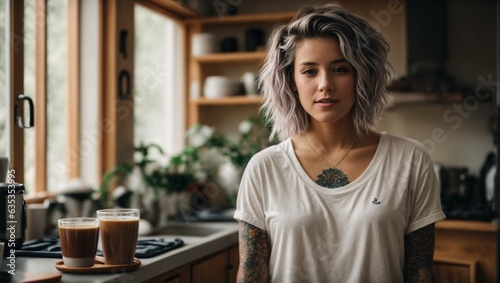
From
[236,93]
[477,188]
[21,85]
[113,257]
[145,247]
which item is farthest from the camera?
[236,93]

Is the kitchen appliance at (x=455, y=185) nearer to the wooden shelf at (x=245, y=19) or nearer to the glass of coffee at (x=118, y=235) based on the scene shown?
the wooden shelf at (x=245, y=19)

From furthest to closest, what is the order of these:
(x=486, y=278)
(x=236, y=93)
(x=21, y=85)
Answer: (x=236, y=93) → (x=486, y=278) → (x=21, y=85)

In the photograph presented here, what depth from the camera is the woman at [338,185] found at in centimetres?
169

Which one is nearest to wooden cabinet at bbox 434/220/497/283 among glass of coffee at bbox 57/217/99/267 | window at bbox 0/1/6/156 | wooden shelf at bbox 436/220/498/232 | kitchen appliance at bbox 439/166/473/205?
wooden shelf at bbox 436/220/498/232

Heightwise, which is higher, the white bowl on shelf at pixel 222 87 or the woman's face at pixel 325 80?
the white bowl on shelf at pixel 222 87

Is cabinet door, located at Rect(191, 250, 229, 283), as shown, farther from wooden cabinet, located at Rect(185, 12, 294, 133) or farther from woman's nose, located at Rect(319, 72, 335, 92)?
wooden cabinet, located at Rect(185, 12, 294, 133)

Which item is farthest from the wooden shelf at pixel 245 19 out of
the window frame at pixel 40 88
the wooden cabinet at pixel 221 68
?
the window frame at pixel 40 88

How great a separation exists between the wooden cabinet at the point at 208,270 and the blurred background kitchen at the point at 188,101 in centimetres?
45

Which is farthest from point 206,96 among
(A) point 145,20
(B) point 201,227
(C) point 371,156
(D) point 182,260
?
(C) point 371,156

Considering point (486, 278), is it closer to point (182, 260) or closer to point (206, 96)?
point (182, 260)

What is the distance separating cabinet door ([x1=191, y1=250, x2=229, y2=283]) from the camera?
2.31 meters

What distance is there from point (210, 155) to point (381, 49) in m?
2.23

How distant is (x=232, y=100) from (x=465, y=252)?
1595 millimetres

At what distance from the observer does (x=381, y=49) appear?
1.76 metres
